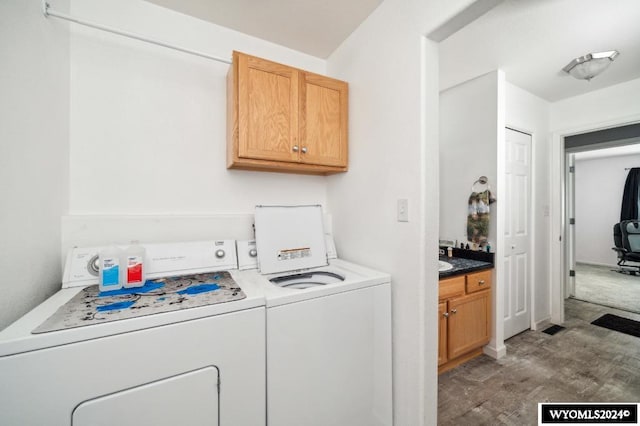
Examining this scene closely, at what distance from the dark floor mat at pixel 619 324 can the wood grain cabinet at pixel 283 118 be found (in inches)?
144

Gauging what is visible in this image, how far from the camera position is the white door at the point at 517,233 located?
2.57 meters

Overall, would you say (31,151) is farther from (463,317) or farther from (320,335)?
(463,317)

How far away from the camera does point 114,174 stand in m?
1.52

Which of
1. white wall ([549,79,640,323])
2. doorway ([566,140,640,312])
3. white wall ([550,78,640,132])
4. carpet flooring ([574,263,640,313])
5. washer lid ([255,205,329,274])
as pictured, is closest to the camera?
washer lid ([255,205,329,274])

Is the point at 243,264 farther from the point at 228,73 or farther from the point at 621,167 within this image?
the point at 621,167

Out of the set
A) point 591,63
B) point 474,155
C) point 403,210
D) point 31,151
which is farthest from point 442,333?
point 31,151

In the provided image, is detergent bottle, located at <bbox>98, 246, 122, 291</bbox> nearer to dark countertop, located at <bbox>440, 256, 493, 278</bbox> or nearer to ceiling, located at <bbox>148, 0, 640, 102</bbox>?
ceiling, located at <bbox>148, 0, 640, 102</bbox>

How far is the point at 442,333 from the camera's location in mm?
1961

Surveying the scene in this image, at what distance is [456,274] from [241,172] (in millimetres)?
1868

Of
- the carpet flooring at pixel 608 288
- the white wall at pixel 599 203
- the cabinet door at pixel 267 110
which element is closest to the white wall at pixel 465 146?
the cabinet door at pixel 267 110

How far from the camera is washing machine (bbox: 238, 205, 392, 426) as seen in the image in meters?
1.15

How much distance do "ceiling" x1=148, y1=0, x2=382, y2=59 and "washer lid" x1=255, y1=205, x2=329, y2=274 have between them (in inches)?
50.5

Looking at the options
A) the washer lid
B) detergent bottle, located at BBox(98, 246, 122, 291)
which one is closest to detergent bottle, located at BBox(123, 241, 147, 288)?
detergent bottle, located at BBox(98, 246, 122, 291)

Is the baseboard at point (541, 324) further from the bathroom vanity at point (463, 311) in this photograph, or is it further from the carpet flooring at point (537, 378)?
the bathroom vanity at point (463, 311)
